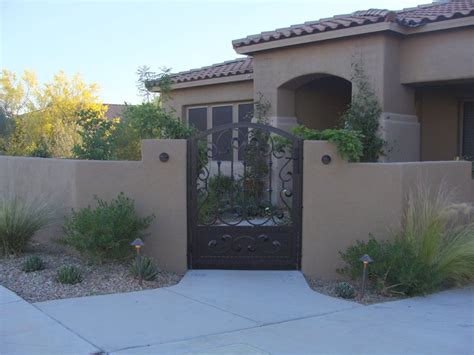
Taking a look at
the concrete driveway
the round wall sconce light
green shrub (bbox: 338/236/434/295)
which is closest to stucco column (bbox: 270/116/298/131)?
the round wall sconce light

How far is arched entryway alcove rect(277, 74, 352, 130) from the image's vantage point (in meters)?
13.7

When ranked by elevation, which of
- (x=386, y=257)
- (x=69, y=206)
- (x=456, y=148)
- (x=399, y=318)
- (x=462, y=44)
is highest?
(x=462, y=44)

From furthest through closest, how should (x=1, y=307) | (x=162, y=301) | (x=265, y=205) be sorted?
(x=265, y=205) → (x=162, y=301) → (x=1, y=307)

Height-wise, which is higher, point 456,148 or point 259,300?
point 456,148

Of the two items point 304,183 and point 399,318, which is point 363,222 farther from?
point 399,318

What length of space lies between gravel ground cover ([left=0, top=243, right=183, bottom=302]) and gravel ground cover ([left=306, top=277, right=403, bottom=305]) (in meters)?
1.96

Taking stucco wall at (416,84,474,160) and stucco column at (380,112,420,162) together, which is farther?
stucco wall at (416,84,474,160)

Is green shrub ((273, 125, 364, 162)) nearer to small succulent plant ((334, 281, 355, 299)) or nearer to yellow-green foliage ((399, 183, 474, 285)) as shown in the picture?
yellow-green foliage ((399, 183, 474, 285))

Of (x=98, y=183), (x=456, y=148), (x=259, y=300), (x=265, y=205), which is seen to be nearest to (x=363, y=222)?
(x=265, y=205)

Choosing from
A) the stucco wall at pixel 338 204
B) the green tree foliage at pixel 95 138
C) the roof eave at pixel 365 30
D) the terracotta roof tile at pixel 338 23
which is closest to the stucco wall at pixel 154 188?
the green tree foliage at pixel 95 138

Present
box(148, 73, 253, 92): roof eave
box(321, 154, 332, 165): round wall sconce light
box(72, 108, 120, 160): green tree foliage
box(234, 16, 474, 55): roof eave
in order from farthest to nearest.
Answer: box(148, 73, 253, 92): roof eave
box(234, 16, 474, 55): roof eave
box(72, 108, 120, 160): green tree foliage
box(321, 154, 332, 165): round wall sconce light

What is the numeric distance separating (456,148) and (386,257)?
7.46 m

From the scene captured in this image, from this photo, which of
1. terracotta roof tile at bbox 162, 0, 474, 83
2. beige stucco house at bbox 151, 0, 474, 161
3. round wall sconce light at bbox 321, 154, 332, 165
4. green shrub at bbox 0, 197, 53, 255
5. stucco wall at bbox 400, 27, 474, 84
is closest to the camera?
round wall sconce light at bbox 321, 154, 332, 165

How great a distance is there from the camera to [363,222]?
8.45 m
